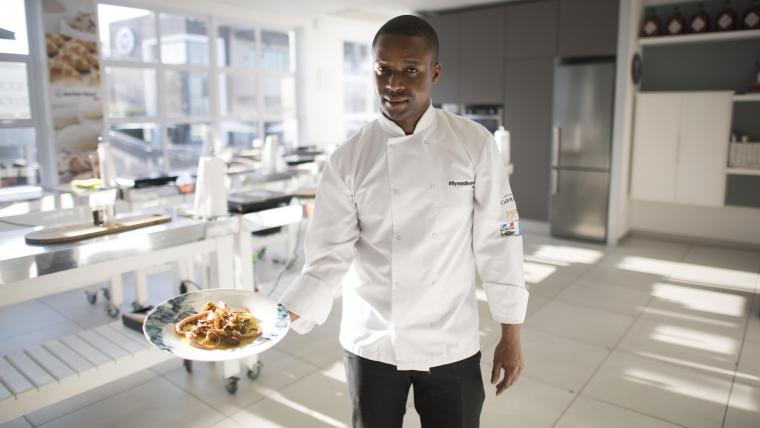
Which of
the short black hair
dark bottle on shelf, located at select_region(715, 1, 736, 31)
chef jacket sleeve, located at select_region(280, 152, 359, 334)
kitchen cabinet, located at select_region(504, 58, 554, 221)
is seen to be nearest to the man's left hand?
chef jacket sleeve, located at select_region(280, 152, 359, 334)

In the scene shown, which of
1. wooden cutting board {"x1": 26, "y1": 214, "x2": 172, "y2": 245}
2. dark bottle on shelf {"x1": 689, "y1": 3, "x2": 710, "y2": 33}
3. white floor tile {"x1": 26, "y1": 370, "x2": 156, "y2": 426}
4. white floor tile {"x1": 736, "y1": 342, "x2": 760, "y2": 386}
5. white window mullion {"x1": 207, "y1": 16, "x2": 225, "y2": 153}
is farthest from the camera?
white window mullion {"x1": 207, "y1": 16, "x2": 225, "y2": 153}

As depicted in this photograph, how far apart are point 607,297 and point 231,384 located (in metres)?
2.79

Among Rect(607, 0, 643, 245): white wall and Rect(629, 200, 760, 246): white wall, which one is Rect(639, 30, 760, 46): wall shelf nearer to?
Rect(607, 0, 643, 245): white wall

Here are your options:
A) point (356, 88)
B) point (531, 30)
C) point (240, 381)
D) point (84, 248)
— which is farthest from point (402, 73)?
point (356, 88)

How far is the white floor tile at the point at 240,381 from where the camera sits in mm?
2670

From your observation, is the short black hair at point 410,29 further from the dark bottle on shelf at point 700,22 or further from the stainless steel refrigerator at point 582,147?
the dark bottle on shelf at point 700,22

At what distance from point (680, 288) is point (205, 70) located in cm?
527

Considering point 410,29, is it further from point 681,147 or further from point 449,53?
point 449,53

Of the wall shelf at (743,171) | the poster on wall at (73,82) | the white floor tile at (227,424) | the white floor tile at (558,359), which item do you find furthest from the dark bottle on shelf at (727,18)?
the poster on wall at (73,82)

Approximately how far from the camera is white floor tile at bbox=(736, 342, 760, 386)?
285 centimetres

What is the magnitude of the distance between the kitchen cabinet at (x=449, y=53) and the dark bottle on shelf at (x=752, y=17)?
2.82m

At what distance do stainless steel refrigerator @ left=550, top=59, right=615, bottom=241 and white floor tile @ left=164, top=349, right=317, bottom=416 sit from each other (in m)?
3.75

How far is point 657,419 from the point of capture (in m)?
2.49

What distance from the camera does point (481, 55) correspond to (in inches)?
247
